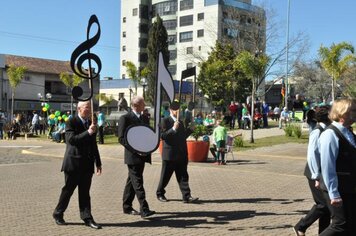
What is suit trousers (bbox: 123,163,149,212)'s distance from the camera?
687 cm

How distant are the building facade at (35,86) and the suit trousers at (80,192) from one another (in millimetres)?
45576

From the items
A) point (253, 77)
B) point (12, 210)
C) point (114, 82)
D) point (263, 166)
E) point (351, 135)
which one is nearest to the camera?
point (351, 135)

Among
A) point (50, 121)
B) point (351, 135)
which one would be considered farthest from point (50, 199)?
point (50, 121)

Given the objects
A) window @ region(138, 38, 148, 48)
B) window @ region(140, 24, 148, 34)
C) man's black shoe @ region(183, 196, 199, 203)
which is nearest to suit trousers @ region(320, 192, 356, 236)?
man's black shoe @ region(183, 196, 199, 203)

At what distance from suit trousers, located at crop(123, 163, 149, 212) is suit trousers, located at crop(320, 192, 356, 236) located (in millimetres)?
3080

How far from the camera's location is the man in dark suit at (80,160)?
6.34 metres

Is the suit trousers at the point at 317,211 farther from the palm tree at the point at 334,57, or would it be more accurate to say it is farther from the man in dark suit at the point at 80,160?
the palm tree at the point at 334,57

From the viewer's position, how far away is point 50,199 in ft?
27.7

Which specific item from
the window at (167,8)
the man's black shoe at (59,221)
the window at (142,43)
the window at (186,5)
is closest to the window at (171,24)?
the window at (167,8)

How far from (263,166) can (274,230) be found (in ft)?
25.6

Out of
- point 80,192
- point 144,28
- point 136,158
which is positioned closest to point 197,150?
point 136,158

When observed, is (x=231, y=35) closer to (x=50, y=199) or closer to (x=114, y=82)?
(x=114, y=82)

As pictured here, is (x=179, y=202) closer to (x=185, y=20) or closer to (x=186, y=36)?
(x=186, y=36)

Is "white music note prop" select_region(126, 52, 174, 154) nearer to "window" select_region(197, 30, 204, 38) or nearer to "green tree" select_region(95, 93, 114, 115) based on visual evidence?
"green tree" select_region(95, 93, 114, 115)
